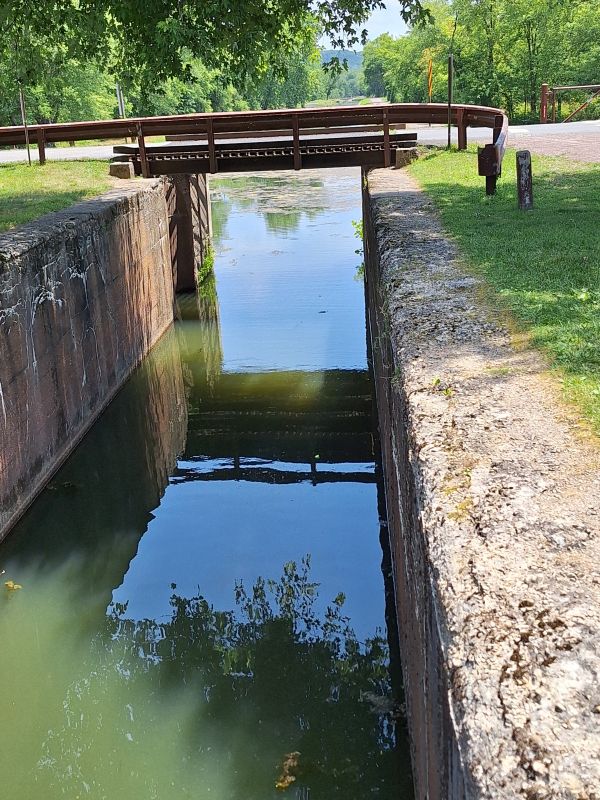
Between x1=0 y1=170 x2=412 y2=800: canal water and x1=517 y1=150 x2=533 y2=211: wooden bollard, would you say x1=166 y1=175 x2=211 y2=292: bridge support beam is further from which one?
x1=517 y1=150 x2=533 y2=211: wooden bollard

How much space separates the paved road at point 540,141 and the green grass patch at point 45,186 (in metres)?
1.67

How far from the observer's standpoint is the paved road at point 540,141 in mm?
17000

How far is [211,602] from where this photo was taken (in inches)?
307

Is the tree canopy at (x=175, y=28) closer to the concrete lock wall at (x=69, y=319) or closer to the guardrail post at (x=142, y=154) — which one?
the concrete lock wall at (x=69, y=319)

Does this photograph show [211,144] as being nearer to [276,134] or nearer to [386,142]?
[276,134]

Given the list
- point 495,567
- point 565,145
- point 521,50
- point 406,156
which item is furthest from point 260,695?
point 521,50

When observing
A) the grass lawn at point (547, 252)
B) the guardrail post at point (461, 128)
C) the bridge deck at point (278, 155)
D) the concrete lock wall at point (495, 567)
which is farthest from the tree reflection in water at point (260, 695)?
the guardrail post at point (461, 128)

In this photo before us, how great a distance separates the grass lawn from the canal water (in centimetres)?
277

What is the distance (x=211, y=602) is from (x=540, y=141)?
14763 millimetres

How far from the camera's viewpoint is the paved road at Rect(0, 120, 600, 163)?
1700cm

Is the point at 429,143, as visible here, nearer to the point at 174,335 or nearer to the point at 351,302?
the point at 351,302

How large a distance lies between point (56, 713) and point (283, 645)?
69.5 inches

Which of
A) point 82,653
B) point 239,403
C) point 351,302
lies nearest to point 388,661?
point 82,653

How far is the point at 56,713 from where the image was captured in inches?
257
